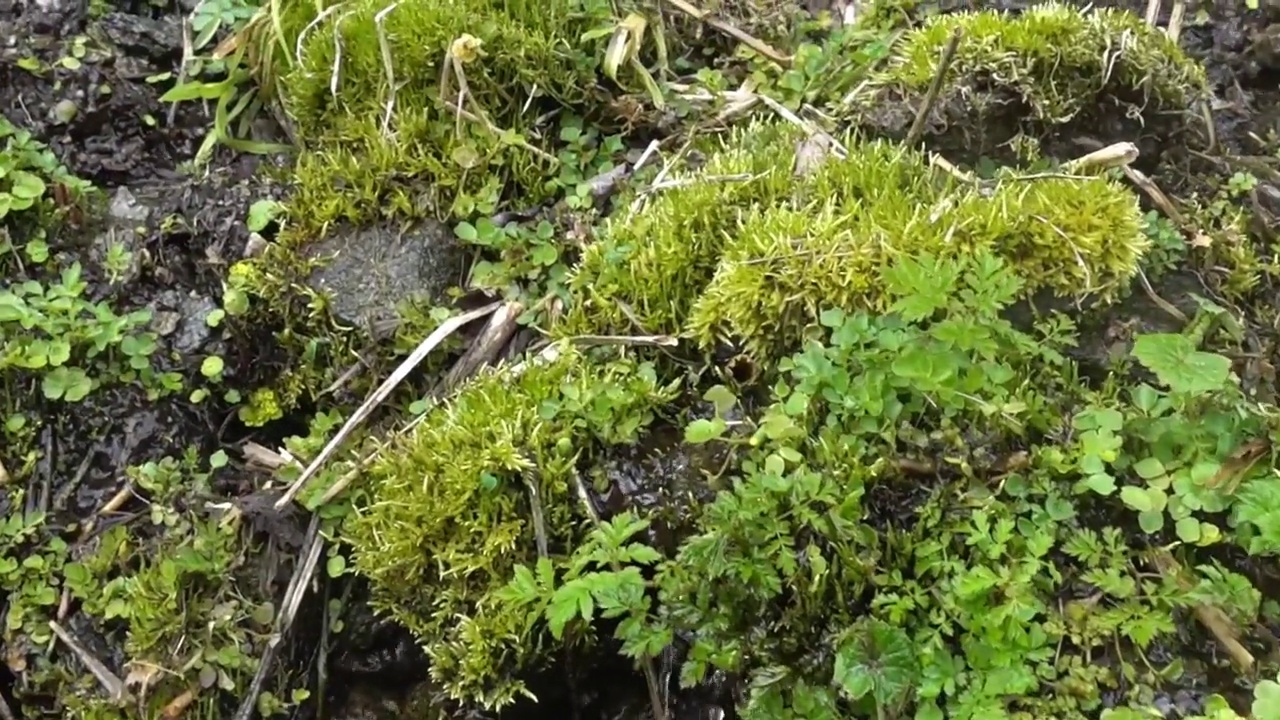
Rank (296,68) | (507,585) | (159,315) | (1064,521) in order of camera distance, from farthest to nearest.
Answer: (296,68) → (159,315) → (507,585) → (1064,521)

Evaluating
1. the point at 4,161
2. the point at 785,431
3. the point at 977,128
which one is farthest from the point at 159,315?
the point at 977,128

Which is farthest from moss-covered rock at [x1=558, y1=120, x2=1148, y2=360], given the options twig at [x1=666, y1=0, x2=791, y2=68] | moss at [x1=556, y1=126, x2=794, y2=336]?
twig at [x1=666, y1=0, x2=791, y2=68]

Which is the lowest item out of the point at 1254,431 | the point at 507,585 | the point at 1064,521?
the point at 507,585

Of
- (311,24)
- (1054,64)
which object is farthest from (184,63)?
(1054,64)

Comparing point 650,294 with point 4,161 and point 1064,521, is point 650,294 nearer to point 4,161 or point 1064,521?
point 1064,521

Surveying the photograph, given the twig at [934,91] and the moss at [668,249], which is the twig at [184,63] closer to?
the moss at [668,249]

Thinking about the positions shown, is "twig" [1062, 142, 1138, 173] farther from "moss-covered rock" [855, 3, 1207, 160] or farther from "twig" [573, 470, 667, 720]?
"twig" [573, 470, 667, 720]
